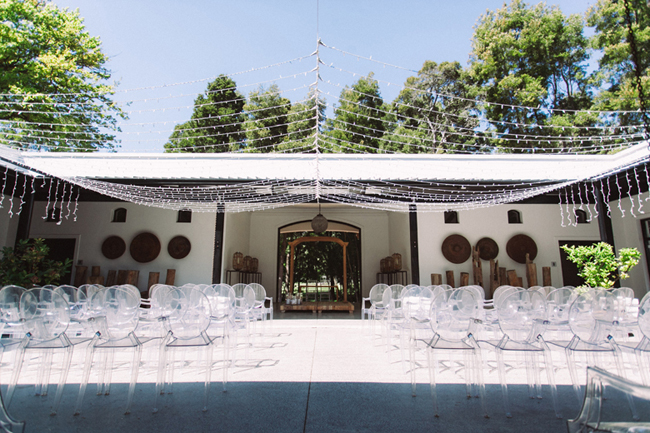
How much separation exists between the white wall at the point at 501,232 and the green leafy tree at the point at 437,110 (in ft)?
23.0

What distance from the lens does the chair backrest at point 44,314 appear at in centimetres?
293

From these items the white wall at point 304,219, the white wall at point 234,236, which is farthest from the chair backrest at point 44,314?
the white wall at point 304,219

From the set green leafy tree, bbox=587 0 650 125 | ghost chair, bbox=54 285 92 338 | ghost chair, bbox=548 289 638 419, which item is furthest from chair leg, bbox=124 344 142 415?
green leafy tree, bbox=587 0 650 125

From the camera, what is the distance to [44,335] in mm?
2953

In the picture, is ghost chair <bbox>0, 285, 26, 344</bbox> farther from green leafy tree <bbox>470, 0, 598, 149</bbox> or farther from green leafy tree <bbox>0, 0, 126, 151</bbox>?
green leafy tree <bbox>470, 0, 598, 149</bbox>

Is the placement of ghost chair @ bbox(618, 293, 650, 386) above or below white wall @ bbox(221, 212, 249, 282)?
below

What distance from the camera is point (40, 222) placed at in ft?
29.0

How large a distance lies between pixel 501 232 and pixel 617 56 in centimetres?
959

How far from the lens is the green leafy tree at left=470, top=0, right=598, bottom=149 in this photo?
1494 cm

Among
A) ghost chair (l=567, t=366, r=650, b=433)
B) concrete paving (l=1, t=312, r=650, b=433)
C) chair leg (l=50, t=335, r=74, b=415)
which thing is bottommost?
concrete paving (l=1, t=312, r=650, b=433)

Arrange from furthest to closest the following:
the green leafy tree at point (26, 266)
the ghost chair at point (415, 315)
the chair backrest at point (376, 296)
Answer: the green leafy tree at point (26, 266) < the chair backrest at point (376, 296) < the ghost chair at point (415, 315)

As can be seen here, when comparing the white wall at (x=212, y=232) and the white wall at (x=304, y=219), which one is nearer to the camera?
the white wall at (x=212, y=232)

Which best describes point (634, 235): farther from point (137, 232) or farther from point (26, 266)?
point (26, 266)

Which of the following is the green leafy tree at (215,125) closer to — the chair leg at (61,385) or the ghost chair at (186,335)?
the ghost chair at (186,335)
